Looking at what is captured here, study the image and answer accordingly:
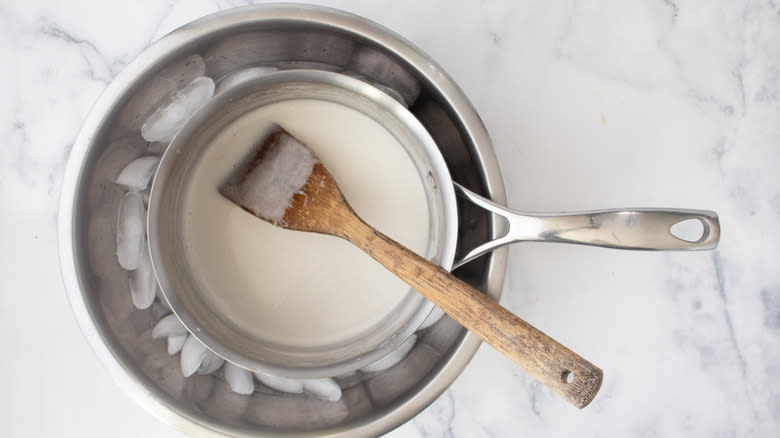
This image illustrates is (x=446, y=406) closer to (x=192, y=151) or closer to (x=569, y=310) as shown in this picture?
(x=569, y=310)

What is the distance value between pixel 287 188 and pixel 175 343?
20 cm

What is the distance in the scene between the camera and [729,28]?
63 cm

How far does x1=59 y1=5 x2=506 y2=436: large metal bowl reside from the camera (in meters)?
0.48

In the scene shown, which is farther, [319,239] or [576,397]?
[319,239]

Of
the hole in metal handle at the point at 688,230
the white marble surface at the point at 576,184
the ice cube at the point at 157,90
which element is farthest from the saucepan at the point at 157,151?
the hole in metal handle at the point at 688,230

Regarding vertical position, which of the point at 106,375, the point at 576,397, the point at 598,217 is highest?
the point at 598,217

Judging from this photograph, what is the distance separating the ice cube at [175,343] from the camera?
54 cm

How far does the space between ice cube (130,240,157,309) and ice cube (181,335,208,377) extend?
6 cm

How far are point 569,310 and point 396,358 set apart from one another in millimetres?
229

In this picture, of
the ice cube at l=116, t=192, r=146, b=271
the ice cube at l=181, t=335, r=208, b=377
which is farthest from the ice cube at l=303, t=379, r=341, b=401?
the ice cube at l=116, t=192, r=146, b=271

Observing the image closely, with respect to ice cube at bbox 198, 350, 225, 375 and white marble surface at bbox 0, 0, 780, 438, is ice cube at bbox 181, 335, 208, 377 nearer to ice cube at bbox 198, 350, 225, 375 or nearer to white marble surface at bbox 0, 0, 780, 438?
ice cube at bbox 198, 350, 225, 375

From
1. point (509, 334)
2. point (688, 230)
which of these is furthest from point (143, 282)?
point (688, 230)

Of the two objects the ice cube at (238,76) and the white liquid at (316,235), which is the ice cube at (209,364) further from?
the ice cube at (238,76)

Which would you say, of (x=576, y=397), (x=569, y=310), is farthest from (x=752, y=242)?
(x=576, y=397)
